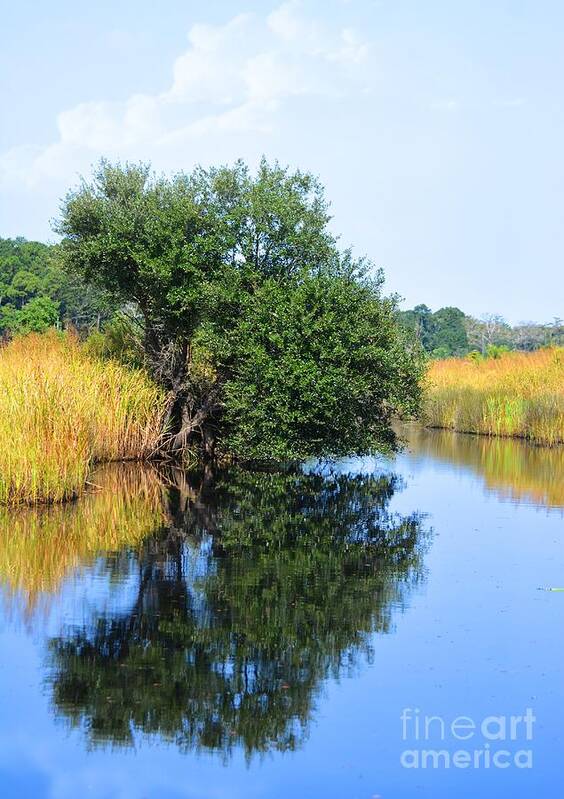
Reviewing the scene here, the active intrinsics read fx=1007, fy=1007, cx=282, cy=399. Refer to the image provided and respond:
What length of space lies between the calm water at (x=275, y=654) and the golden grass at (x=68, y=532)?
1.9 inches

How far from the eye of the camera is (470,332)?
84.8 m

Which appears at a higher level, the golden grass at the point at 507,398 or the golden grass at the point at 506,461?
the golden grass at the point at 507,398

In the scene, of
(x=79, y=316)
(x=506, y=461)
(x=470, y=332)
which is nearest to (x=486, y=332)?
(x=470, y=332)

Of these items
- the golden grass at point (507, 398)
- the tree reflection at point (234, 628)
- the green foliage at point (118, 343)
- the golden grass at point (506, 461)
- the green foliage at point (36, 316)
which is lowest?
the golden grass at point (506, 461)

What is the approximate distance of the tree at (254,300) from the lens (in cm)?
1842

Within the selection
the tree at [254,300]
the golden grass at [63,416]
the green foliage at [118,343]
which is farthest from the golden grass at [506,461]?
the golden grass at [63,416]

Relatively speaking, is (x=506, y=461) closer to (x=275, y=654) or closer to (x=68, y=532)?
(x=68, y=532)

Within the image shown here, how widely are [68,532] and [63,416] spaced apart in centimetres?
296

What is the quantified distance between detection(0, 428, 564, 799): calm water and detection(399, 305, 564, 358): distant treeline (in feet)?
212

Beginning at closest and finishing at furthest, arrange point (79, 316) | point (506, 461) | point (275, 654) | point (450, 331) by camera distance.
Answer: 1. point (275, 654)
2. point (506, 461)
3. point (79, 316)
4. point (450, 331)

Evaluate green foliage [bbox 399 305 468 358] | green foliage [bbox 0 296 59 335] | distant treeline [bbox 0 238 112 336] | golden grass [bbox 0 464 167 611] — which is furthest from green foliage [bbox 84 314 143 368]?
green foliage [bbox 399 305 468 358]

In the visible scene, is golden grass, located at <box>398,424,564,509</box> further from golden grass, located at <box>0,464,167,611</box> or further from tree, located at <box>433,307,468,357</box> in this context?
tree, located at <box>433,307,468,357</box>

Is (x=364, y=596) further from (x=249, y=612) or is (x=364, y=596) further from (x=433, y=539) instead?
(x=433, y=539)

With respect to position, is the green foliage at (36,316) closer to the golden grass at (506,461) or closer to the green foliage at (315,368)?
the golden grass at (506,461)
